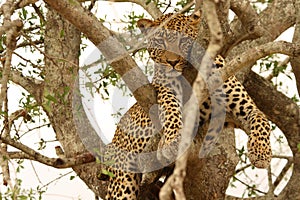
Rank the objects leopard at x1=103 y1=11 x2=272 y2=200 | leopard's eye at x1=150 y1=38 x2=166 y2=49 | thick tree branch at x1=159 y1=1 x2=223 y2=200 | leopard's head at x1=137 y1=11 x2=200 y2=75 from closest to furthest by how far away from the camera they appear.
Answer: thick tree branch at x1=159 y1=1 x2=223 y2=200, leopard at x1=103 y1=11 x2=272 y2=200, leopard's head at x1=137 y1=11 x2=200 y2=75, leopard's eye at x1=150 y1=38 x2=166 y2=49

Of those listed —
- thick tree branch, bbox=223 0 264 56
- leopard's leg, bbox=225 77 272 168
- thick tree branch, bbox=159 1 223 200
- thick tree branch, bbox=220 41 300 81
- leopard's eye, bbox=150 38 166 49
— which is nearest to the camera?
thick tree branch, bbox=159 1 223 200

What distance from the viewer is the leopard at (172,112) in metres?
5.28

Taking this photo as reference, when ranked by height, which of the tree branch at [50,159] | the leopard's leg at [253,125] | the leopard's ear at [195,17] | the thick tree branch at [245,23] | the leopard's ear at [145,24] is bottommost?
the leopard's leg at [253,125]

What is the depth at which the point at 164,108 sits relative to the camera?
17.4 feet

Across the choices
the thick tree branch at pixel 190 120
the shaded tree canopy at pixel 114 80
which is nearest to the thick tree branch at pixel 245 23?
the shaded tree canopy at pixel 114 80

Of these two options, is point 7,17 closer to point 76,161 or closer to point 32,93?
point 76,161

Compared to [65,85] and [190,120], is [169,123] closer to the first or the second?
[65,85]

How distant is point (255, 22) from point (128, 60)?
1.21m

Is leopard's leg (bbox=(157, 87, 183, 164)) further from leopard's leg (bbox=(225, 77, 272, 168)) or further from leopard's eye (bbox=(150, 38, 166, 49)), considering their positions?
leopard's leg (bbox=(225, 77, 272, 168))

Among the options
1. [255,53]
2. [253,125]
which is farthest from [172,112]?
[255,53]

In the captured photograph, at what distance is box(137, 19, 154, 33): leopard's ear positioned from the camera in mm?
5750

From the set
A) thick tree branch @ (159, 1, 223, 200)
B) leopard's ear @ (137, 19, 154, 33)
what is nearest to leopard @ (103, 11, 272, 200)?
leopard's ear @ (137, 19, 154, 33)

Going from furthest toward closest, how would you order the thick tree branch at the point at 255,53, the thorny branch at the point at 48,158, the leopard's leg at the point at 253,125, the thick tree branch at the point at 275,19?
the thick tree branch at the point at 275,19 < the leopard's leg at the point at 253,125 < the thorny branch at the point at 48,158 < the thick tree branch at the point at 255,53

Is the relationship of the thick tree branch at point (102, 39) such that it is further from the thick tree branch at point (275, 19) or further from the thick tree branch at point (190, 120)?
the thick tree branch at point (190, 120)
